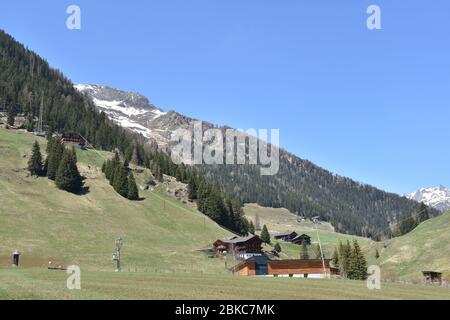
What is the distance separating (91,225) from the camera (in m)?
117

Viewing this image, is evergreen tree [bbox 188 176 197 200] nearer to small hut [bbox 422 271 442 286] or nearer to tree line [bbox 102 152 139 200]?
tree line [bbox 102 152 139 200]

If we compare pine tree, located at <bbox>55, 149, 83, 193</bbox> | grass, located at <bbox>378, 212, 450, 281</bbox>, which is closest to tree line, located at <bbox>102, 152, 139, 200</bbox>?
pine tree, located at <bbox>55, 149, 83, 193</bbox>

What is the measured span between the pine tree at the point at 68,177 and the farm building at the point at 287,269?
60204mm

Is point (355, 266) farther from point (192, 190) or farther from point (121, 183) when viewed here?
point (192, 190)

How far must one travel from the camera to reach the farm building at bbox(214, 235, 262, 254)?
411ft

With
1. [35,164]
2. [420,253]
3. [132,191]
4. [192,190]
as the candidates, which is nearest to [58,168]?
[35,164]

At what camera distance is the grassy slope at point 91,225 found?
94.6 metres

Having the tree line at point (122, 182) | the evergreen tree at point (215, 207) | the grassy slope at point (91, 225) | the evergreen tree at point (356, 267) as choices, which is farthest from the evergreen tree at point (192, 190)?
the evergreen tree at point (356, 267)

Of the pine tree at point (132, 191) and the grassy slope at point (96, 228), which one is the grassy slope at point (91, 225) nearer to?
the grassy slope at point (96, 228)

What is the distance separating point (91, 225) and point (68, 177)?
2615cm

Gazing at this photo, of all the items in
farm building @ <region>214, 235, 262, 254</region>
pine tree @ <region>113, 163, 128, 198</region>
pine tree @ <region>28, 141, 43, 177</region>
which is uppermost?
pine tree @ <region>28, 141, 43, 177</region>

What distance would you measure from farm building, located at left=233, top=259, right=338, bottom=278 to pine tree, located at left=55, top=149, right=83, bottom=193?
60204mm
